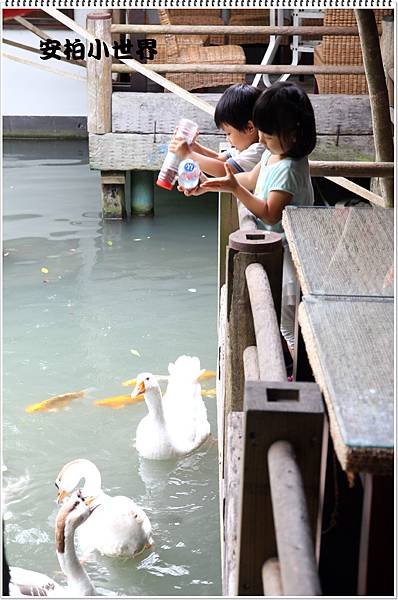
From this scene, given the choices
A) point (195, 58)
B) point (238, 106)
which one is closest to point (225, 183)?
point (238, 106)

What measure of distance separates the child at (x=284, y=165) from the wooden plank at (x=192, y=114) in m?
4.12

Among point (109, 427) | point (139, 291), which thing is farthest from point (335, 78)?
point (109, 427)

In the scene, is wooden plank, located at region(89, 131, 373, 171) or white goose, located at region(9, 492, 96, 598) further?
wooden plank, located at region(89, 131, 373, 171)

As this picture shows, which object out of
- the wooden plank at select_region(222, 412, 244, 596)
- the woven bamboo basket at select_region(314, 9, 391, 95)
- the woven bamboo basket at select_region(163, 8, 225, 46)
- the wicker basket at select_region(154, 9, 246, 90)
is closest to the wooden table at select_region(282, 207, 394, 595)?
the wooden plank at select_region(222, 412, 244, 596)

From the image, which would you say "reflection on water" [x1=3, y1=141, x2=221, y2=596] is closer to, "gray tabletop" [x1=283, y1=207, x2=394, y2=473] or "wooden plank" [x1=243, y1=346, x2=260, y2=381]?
"wooden plank" [x1=243, y1=346, x2=260, y2=381]

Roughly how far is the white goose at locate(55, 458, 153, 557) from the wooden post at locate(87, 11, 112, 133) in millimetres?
4276

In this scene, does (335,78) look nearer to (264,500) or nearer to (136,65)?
(136,65)

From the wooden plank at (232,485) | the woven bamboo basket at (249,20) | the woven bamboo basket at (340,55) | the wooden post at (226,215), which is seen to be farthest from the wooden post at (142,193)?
the wooden plank at (232,485)

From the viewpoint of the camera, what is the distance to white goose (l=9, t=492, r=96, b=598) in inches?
116

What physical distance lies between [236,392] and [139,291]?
3.82 metres

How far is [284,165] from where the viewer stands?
2992 millimetres

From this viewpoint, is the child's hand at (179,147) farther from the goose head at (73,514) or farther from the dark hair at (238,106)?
the goose head at (73,514)

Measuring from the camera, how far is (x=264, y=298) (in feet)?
6.95

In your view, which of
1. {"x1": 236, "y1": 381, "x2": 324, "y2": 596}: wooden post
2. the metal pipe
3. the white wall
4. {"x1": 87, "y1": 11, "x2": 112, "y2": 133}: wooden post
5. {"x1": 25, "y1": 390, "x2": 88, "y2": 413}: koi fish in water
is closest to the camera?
the metal pipe
